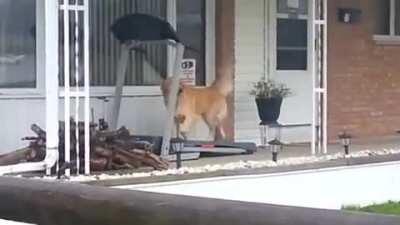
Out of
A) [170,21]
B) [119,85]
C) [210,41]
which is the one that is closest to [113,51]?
[119,85]

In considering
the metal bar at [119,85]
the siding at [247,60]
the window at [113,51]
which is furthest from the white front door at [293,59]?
the metal bar at [119,85]

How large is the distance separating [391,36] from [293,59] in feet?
5.93

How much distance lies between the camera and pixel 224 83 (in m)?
11.0

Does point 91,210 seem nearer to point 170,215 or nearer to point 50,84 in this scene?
point 170,215

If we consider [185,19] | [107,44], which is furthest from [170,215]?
[185,19]

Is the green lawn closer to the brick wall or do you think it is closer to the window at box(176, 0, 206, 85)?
the brick wall

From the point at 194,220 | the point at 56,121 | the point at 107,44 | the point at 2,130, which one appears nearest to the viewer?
the point at 194,220

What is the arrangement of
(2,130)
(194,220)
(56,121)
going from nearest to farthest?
1. (194,220)
2. (56,121)
3. (2,130)

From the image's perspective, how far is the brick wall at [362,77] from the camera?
12.5 m

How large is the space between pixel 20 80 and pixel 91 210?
6545mm

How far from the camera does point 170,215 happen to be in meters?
2.92

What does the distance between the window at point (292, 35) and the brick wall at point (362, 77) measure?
0.35 meters

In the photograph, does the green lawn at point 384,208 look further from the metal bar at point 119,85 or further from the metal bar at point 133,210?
the metal bar at point 133,210

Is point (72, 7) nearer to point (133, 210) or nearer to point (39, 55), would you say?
point (39, 55)
